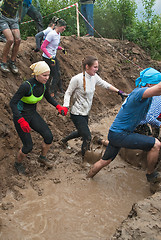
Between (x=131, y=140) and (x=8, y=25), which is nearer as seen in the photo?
(x=131, y=140)

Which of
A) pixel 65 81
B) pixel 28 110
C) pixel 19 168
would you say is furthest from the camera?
pixel 65 81

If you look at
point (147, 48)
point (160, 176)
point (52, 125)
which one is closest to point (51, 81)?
point (52, 125)

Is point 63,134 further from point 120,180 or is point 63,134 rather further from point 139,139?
point 139,139

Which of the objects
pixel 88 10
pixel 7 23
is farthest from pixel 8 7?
pixel 88 10

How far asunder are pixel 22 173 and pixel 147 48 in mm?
10571

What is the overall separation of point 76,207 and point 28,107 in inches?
72.5

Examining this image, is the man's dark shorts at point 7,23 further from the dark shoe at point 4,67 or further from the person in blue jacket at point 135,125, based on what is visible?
the person in blue jacket at point 135,125

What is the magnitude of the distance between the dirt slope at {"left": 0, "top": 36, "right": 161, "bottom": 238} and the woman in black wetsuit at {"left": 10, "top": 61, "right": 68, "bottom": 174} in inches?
14.2

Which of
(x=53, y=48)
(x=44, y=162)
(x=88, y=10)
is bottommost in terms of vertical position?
(x=44, y=162)

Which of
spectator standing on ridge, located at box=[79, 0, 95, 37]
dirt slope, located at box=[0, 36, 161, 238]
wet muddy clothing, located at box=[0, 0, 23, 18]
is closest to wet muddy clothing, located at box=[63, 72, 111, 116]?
dirt slope, located at box=[0, 36, 161, 238]

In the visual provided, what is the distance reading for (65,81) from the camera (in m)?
8.31

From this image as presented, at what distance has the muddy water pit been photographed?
3271mm

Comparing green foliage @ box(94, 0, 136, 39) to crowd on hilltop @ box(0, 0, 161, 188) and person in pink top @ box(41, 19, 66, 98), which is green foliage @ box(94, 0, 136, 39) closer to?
person in pink top @ box(41, 19, 66, 98)

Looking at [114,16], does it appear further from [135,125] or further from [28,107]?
[135,125]
